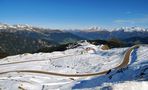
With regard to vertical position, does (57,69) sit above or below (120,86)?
below

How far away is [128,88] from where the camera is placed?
97.2 feet

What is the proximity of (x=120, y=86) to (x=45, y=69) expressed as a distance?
2207 inches

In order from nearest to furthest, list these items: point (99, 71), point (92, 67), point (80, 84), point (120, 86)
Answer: point (120, 86), point (80, 84), point (99, 71), point (92, 67)

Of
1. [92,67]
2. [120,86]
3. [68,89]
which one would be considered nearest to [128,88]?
[120,86]

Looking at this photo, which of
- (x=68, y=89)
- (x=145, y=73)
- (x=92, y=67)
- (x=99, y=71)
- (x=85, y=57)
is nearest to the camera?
(x=145, y=73)

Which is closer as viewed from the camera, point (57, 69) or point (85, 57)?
point (57, 69)

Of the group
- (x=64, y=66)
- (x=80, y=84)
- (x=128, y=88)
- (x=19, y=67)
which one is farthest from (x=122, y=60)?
(x=128, y=88)

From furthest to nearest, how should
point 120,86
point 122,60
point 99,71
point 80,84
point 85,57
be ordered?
point 85,57 → point 122,60 → point 99,71 → point 80,84 → point 120,86

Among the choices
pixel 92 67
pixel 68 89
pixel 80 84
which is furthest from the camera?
pixel 92 67

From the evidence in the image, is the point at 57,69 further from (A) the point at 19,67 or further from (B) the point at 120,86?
(B) the point at 120,86

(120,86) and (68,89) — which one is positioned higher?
(120,86)

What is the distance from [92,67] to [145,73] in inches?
1503

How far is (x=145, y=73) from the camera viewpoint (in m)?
41.7

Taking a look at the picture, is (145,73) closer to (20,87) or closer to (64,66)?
(20,87)
